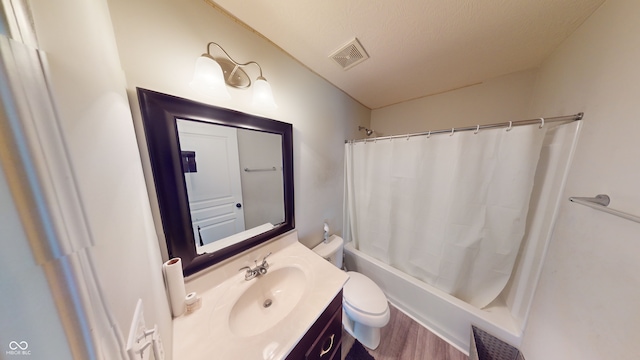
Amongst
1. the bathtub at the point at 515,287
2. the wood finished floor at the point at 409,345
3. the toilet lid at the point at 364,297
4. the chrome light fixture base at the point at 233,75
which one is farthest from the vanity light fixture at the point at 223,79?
the wood finished floor at the point at 409,345

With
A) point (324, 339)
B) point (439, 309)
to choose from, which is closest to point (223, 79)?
point (324, 339)

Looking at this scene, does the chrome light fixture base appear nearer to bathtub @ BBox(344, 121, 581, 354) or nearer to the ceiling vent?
the ceiling vent

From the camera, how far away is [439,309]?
1266mm

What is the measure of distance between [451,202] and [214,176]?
4.98ft

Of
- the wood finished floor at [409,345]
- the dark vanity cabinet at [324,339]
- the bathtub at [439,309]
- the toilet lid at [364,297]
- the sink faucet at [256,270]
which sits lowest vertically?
the wood finished floor at [409,345]

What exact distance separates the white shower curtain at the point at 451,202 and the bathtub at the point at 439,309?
0.07 m

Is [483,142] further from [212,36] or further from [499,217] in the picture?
[212,36]

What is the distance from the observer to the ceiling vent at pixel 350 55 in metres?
1.00

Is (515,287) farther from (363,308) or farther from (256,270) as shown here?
(256,270)

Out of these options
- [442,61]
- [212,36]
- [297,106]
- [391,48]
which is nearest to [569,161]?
[442,61]

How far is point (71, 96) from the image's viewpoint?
0.25 m

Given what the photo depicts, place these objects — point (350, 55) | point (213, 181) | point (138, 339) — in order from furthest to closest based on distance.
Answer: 1. point (350, 55)
2. point (213, 181)
3. point (138, 339)

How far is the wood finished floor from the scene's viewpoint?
118cm

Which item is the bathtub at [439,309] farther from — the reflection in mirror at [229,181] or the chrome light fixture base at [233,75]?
the chrome light fixture base at [233,75]
